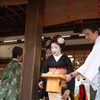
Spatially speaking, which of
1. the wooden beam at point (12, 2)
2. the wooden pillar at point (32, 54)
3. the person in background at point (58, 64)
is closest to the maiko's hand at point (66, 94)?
the person in background at point (58, 64)

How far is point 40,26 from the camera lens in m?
3.46

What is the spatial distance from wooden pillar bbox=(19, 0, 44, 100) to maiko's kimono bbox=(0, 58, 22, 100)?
60 centimetres

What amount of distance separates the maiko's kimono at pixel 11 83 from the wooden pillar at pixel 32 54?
1.97 ft

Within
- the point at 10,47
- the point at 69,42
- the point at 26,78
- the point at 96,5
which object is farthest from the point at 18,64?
the point at 10,47

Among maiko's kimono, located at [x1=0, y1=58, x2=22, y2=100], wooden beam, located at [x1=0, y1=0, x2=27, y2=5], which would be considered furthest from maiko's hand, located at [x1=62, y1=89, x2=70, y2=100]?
wooden beam, located at [x1=0, y1=0, x2=27, y2=5]

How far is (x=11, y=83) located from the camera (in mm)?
3768

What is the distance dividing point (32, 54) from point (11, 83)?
3.16 feet

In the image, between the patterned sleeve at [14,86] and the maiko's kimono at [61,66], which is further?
the patterned sleeve at [14,86]

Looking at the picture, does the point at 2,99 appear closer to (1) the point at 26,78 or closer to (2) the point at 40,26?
(1) the point at 26,78

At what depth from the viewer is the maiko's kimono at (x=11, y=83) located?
3.67 metres

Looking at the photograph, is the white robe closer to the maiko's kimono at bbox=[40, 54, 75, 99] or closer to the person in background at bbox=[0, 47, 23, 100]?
the maiko's kimono at bbox=[40, 54, 75, 99]

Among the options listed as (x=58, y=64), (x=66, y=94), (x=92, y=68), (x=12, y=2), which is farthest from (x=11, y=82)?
(x=92, y=68)

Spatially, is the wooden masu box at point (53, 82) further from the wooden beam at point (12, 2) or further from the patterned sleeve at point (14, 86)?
the wooden beam at point (12, 2)

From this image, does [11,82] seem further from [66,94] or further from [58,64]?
[66,94]
